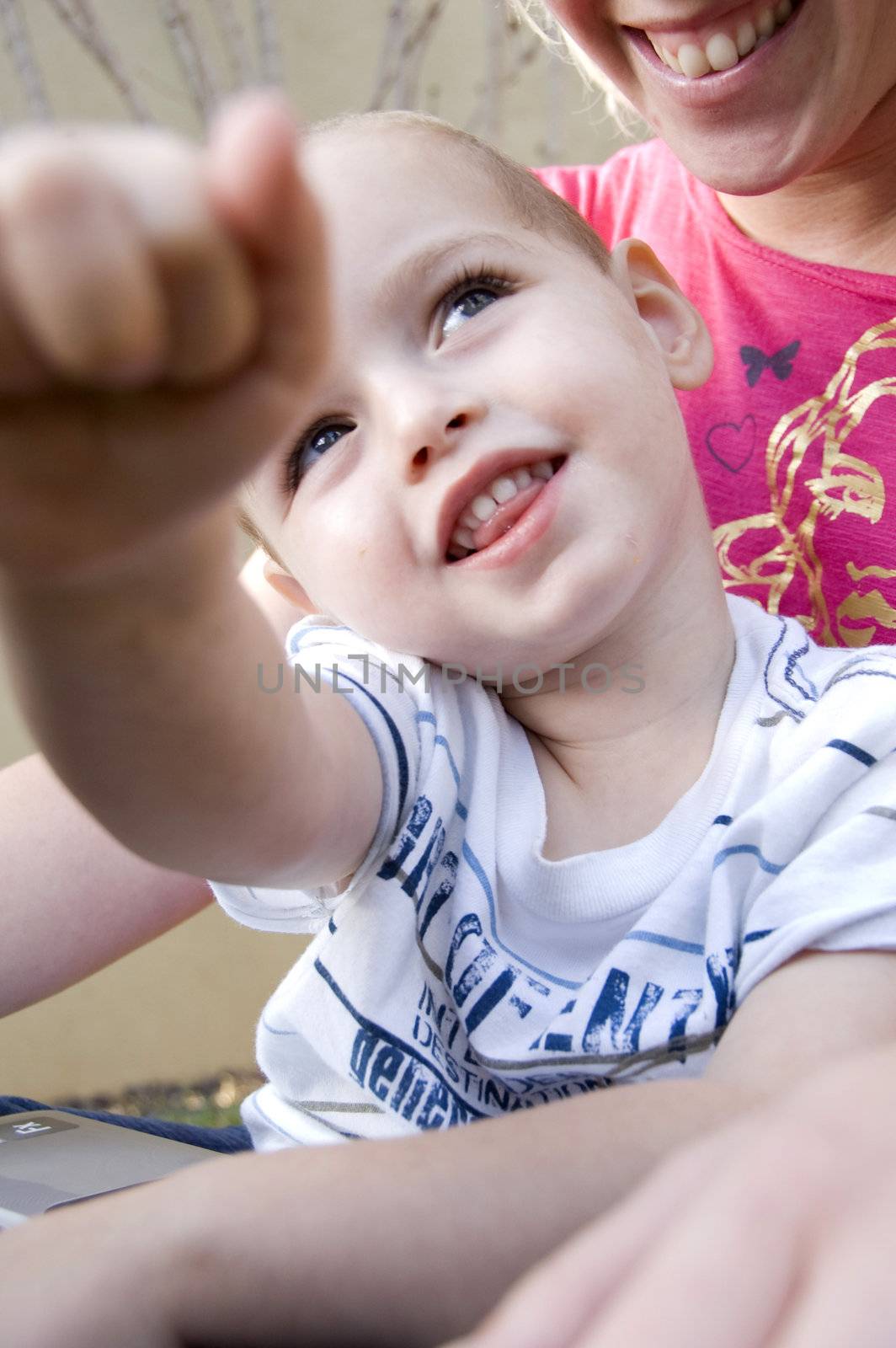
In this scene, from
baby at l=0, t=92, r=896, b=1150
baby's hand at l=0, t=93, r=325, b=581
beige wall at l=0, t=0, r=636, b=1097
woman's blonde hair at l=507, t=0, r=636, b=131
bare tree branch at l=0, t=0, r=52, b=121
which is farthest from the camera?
beige wall at l=0, t=0, r=636, b=1097

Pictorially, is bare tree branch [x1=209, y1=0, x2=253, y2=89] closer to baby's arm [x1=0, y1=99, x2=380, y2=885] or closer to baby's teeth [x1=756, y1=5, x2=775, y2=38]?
baby's teeth [x1=756, y1=5, x2=775, y2=38]

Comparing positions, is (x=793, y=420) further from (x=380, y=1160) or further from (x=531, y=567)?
(x=380, y=1160)

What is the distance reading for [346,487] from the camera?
0.76 m

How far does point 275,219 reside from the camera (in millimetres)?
299

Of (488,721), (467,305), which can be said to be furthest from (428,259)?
(488,721)

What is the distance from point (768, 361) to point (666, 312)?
20 cm

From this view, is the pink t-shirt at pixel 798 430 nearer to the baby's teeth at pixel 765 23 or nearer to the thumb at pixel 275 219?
the baby's teeth at pixel 765 23

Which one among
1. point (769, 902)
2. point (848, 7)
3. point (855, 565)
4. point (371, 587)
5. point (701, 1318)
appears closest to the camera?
point (701, 1318)

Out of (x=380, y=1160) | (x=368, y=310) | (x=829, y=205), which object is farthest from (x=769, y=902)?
(x=829, y=205)

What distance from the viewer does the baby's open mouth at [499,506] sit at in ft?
2.34

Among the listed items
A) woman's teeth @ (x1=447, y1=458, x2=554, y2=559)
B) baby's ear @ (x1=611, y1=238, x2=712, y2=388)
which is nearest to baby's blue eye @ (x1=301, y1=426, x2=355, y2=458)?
woman's teeth @ (x1=447, y1=458, x2=554, y2=559)

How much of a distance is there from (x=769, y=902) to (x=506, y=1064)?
0.56 feet

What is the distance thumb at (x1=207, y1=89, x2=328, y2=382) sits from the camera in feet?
0.94

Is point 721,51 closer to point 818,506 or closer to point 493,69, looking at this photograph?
point 818,506
